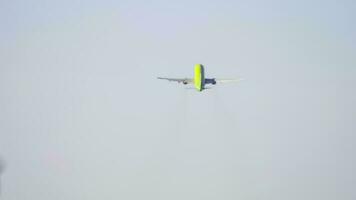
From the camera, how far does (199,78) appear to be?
14312 centimetres

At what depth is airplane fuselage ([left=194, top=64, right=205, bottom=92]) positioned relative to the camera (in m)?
143

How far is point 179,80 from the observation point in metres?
146

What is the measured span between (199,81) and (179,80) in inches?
268

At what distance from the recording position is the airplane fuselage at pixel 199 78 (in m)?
143

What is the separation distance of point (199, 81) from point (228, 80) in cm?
859

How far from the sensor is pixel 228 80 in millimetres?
143375

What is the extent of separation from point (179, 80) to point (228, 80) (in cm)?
1480

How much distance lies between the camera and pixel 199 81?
14312 centimetres
